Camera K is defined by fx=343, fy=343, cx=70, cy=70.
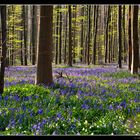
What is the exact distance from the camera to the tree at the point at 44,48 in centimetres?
1249

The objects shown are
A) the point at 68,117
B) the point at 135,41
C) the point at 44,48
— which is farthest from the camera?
the point at 135,41

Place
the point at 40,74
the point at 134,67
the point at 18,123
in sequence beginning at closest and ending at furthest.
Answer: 1. the point at 18,123
2. the point at 40,74
3. the point at 134,67

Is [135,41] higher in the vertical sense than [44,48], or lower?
higher

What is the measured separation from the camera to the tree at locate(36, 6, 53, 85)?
12493 mm

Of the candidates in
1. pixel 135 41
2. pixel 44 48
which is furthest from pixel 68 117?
pixel 135 41

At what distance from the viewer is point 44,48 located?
41.2ft

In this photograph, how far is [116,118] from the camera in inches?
273

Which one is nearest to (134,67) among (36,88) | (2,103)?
(36,88)

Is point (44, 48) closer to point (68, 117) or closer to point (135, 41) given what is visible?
point (68, 117)
